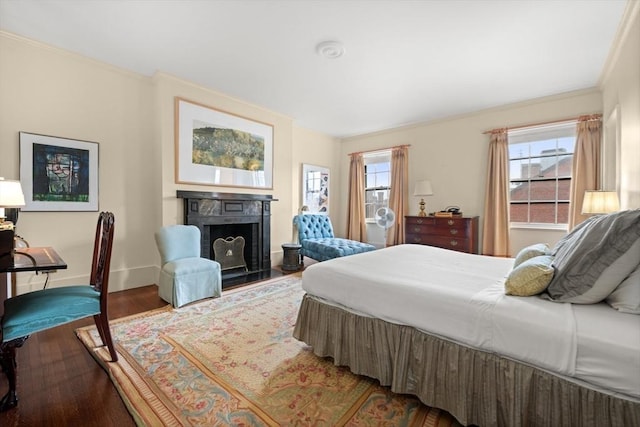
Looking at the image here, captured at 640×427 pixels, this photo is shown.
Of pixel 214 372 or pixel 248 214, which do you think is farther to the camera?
pixel 248 214

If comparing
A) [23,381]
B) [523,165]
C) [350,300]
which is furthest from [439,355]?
[523,165]

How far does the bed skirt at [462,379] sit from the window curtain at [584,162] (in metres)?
3.68

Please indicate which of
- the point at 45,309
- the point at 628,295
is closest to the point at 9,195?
the point at 45,309

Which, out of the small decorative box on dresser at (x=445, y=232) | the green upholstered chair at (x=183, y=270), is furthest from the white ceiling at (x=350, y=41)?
the green upholstered chair at (x=183, y=270)

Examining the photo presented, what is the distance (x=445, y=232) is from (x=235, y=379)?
3.90 meters

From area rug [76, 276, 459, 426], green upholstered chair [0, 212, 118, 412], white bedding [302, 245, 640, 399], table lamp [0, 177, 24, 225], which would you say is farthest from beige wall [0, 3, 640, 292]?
white bedding [302, 245, 640, 399]

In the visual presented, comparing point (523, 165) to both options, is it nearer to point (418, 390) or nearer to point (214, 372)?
point (418, 390)

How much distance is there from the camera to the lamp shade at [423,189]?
4.90 m

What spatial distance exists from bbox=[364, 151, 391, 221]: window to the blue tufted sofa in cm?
119

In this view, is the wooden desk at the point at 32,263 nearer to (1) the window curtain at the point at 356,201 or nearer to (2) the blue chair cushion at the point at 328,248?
(2) the blue chair cushion at the point at 328,248

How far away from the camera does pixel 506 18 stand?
2406mm

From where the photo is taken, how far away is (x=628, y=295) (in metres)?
1.19

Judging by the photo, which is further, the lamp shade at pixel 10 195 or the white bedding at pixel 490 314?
the lamp shade at pixel 10 195

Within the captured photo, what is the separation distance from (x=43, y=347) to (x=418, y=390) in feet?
9.26
